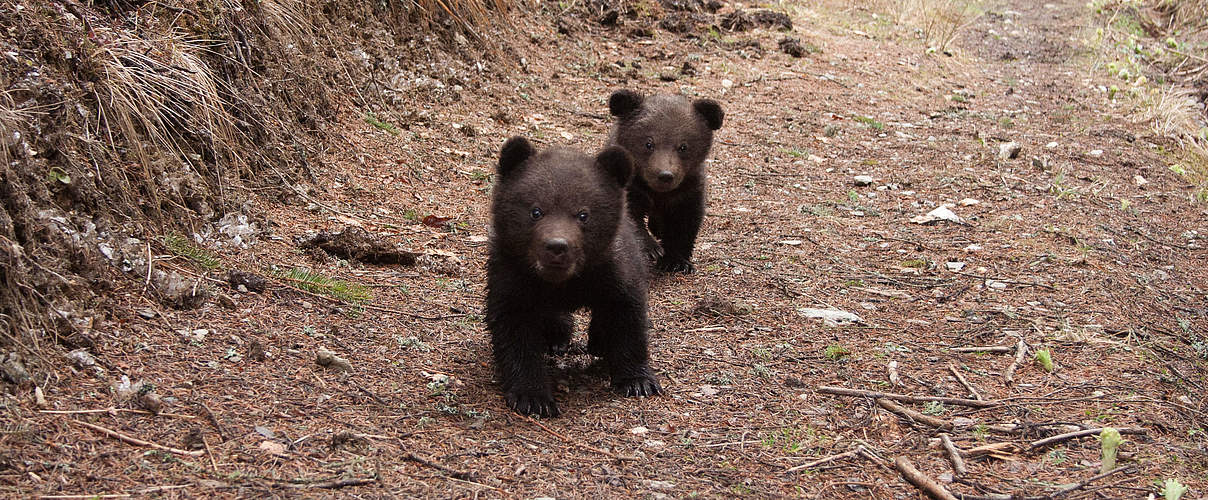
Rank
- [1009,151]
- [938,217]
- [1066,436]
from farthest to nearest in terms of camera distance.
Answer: [1009,151] → [938,217] → [1066,436]

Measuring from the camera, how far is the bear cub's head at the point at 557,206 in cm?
399

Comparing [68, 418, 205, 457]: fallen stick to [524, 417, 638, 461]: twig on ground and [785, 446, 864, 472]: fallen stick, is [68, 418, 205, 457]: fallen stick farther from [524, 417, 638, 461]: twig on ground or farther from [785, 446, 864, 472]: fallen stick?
[785, 446, 864, 472]: fallen stick

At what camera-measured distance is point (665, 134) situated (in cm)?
667

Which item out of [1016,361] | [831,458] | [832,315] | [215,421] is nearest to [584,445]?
[831,458]

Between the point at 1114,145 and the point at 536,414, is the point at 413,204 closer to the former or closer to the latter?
the point at 536,414

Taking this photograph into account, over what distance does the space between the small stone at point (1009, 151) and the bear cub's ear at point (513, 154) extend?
6.43 meters

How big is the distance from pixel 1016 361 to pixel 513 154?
2816 mm

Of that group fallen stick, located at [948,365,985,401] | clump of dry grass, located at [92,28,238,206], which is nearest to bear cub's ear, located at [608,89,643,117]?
clump of dry grass, located at [92,28,238,206]

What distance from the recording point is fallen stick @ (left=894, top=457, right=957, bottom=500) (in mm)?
3359

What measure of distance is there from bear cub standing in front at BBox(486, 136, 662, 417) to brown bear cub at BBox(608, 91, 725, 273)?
80.5 inches

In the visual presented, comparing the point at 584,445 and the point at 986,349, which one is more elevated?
the point at 584,445

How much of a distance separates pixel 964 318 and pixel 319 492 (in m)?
3.90

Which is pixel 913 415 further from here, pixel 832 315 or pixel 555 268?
pixel 555 268

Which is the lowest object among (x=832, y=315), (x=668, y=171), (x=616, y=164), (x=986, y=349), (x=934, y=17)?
(x=934, y=17)
